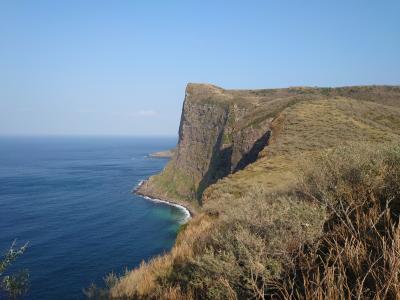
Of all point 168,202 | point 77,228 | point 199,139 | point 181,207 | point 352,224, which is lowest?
point 181,207

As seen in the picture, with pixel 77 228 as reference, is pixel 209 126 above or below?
above

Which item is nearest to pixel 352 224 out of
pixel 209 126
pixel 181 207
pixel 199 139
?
pixel 181 207

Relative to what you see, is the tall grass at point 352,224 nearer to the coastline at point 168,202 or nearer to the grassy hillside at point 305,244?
the grassy hillside at point 305,244

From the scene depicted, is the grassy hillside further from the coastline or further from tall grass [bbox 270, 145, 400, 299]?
the coastline

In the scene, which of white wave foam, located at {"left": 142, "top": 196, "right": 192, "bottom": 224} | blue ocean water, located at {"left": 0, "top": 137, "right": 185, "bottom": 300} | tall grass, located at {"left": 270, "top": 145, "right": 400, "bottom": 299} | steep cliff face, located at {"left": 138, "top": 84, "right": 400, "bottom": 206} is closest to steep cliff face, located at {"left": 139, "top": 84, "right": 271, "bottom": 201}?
steep cliff face, located at {"left": 138, "top": 84, "right": 400, "bottom": 206}

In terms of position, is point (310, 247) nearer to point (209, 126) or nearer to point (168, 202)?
point (168, 202)

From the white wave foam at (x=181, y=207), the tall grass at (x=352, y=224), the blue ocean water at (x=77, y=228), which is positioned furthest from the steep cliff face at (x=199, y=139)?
the tall grass at (x=352, y=224)

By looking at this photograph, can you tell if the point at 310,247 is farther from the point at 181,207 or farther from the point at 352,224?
the point at 181,207

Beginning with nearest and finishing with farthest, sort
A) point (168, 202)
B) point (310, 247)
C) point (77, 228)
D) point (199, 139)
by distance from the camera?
point (310, 247), point (77, 228), point (168, 202), point (199, 139)

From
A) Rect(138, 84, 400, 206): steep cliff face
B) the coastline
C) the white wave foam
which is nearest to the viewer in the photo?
Rect(138, 84, 400, 206): steep cliff face

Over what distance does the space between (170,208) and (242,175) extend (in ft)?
251

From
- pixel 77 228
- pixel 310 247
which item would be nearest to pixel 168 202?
pixel 77 228

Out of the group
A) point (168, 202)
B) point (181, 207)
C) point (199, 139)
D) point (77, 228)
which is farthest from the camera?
point (199, 139)

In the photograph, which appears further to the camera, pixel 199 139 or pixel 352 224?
pixel 199 139
